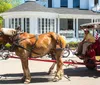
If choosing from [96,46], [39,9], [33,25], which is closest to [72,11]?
[39,9]

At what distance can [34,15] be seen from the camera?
101ft

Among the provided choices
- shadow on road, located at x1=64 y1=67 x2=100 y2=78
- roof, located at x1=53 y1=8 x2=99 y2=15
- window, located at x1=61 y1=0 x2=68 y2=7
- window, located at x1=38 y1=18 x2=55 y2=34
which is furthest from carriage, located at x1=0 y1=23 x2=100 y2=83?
window, located at x1=61 y1=0 x2=68 y2=7

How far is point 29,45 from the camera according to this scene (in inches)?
413

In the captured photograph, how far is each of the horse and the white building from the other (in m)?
19.7

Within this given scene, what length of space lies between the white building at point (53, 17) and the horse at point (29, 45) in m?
19.7

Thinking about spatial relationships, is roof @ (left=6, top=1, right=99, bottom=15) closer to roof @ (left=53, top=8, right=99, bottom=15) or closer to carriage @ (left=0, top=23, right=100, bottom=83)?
roof @ (left=53, top=8, right=99, bottom=15)

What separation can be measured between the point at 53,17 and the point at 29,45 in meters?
22.1

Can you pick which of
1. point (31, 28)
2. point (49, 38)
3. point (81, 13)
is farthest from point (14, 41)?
point (81, 13)

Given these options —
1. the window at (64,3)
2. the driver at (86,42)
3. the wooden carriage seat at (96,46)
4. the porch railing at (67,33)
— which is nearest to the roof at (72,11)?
the window at (64,3)

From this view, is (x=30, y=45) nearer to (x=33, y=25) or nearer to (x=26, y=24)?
(x=33, y=25)

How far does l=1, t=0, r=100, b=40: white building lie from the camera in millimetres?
30797

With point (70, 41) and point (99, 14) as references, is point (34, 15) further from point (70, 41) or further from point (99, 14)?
point (99, 14)

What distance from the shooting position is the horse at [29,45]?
10.3m

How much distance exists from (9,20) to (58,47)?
22.0m
